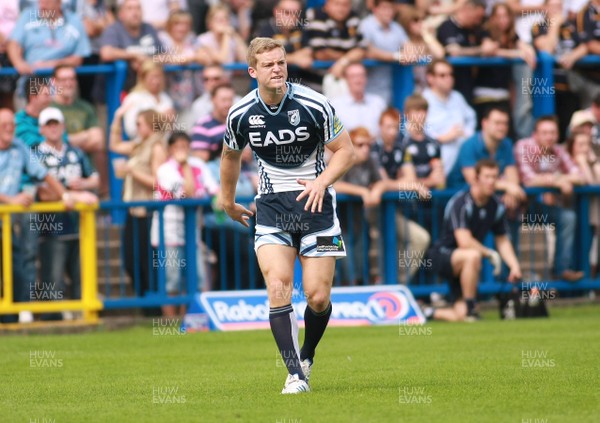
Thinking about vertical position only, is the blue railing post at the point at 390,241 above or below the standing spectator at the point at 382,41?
below

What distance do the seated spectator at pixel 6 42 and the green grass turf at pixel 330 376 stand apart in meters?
3.90

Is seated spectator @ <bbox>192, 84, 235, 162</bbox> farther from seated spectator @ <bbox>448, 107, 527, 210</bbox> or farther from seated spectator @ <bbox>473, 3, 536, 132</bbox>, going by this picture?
A: seated spectator @ <bbox>473, 3, 536, 132</bbox>

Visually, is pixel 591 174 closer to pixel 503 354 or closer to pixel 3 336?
pixel 503 354

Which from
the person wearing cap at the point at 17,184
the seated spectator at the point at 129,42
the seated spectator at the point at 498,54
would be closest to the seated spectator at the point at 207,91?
the seated spectator at the point at 129,42

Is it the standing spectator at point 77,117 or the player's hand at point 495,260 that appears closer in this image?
the player's hand at point 495,260

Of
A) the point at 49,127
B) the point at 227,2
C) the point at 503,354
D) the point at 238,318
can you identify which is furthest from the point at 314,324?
the point at 227,2

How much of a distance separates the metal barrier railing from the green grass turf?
0.44 metres

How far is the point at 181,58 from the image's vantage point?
18.1 metres

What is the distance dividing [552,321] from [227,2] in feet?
23.2

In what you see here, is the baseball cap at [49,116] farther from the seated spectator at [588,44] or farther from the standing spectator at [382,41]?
the seated spectator at [588,44]

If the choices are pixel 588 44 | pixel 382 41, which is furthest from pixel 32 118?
pixel 588 44

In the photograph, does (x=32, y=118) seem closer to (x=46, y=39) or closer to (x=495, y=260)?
(x=46, y=39)

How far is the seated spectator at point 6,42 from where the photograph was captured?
57.0ft

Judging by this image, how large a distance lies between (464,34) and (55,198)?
6.81 metres
